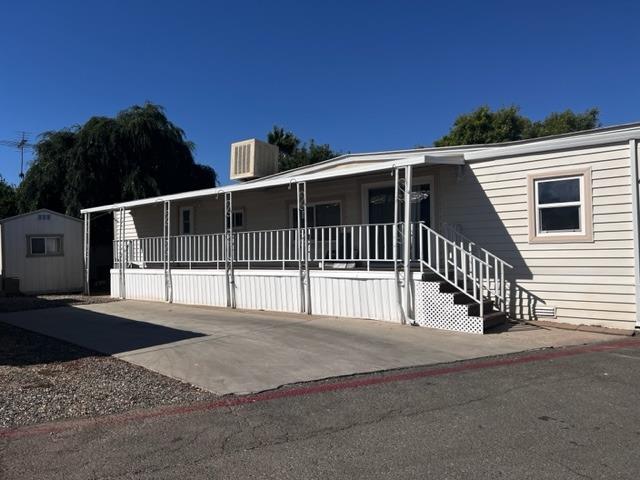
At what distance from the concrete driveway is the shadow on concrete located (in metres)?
0.02

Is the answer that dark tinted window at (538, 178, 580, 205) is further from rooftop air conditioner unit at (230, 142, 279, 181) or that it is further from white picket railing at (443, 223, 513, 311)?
rooftop air conditioner unit at (230, 142, 279, 181)

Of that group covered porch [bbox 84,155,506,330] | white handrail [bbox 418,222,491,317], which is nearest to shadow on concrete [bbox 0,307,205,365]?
covered porch [bbox 84,155,506,330]

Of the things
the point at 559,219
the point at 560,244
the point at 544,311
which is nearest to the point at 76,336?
the point at 544,311

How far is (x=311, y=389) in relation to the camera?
576 centimetres

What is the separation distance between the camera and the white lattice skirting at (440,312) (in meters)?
9.05

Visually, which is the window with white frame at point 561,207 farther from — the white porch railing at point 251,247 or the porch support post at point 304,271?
the porch support post at point 304,271

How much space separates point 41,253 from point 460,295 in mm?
15724

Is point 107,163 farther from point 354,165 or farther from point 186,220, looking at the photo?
point 354,165

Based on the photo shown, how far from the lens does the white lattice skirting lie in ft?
29.7

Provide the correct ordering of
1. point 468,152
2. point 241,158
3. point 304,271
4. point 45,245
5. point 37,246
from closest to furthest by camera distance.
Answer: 1. point 468,152
2. point 304,271
3. point 241,158
4. point 37,246
5. point 45,245

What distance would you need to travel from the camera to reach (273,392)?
18.6ft

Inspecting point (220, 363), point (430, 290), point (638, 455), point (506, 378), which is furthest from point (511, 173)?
point (638, 455)

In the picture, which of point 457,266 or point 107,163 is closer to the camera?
point 457,266

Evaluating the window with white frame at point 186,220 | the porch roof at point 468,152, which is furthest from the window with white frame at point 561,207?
the window with white frame at point 186,220
